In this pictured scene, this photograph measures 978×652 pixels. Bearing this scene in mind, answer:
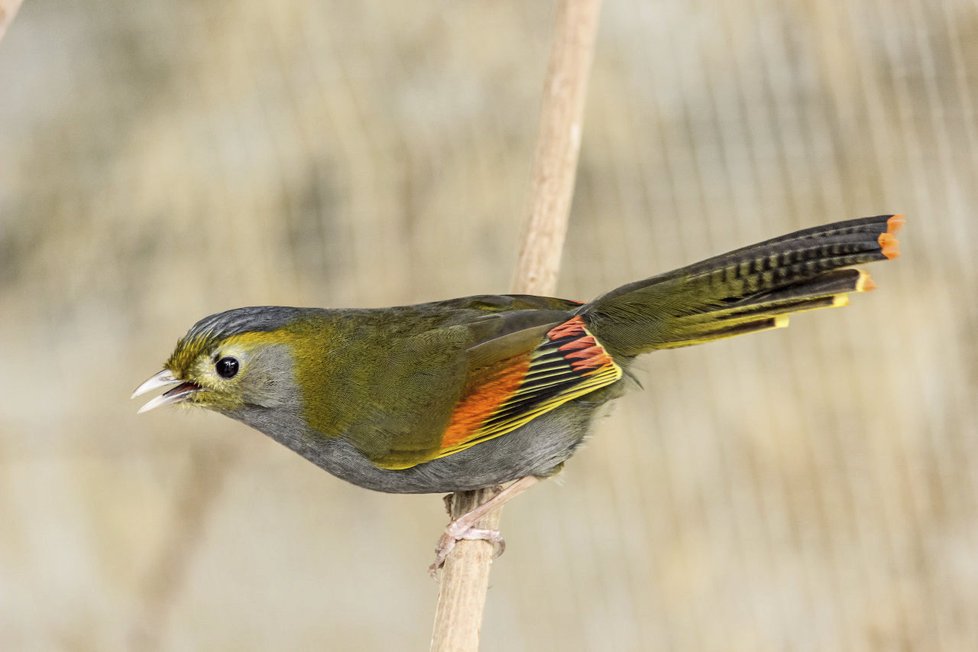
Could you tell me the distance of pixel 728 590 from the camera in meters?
4.27

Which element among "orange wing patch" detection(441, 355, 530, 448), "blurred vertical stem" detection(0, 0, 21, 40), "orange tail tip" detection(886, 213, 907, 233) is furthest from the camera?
"orange wing patch" detection(441, 355, 530, 448)

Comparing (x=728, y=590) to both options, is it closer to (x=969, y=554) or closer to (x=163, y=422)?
(x=969, y=554)

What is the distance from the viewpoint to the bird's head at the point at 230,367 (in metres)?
2.57

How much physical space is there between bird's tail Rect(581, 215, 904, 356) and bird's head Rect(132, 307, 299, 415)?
82cm

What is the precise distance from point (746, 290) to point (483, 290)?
206cm

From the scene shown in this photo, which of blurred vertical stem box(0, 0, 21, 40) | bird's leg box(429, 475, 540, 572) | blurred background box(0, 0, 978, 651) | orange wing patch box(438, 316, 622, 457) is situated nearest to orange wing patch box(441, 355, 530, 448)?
orange wing patch box(438, 316, 622, 457)

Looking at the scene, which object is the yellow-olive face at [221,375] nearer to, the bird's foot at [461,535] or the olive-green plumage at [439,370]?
the olive-green plumage at [439,370]

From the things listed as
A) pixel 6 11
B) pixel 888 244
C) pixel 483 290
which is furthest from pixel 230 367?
pixel 483 290

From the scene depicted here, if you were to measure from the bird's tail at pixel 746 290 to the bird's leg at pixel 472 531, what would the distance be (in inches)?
19.5

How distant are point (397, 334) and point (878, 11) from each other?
240 cm

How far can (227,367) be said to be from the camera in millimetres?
2594

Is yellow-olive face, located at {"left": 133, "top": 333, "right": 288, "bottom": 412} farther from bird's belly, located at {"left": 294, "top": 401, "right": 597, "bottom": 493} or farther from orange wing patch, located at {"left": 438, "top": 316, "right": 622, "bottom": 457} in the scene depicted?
orange wing patch, located at {"left": 438, "top": 316, "right": 622, "bottom": 457}

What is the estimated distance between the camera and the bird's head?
8.42ft

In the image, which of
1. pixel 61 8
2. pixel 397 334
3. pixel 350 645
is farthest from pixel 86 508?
pixel 397 334
